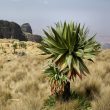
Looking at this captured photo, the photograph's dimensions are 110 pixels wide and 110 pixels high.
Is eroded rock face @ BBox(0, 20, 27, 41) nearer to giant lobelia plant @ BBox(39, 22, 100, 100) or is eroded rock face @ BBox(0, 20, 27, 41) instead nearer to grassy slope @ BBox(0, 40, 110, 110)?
grassy slope @ BBox(0, 40, 110, 110)

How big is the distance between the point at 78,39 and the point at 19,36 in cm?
11277

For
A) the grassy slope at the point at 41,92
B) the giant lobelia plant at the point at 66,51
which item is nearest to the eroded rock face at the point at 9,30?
the grassy slope at the point at 41,92

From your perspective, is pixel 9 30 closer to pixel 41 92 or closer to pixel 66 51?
pixel 41 92

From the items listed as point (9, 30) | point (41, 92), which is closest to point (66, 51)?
point (41, 92)

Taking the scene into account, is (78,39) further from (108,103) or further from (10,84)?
(10,84)

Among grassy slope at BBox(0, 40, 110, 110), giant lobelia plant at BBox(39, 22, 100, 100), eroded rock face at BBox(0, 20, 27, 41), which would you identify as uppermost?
eroded rock face at BBox(0, 20, 27, 41)

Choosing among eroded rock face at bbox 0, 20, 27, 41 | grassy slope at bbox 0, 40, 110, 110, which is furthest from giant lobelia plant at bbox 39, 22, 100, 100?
eroded rock face at bbox 0, 20, 27, 41

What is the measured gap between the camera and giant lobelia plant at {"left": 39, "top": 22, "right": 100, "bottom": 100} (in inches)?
333

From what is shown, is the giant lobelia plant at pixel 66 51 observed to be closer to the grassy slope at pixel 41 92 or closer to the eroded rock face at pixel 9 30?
the grassy slope at pixel 41 92

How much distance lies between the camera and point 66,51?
8.67m

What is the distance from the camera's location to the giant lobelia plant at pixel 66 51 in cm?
846

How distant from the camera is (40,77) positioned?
13.3 m

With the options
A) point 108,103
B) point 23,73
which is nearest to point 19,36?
point 23,73

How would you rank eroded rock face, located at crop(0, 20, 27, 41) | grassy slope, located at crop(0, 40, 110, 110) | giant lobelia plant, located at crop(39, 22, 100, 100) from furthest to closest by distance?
eroded rock face, located at crop(0, 20, 27, 41) < giant lobelia plant, located at crop(39, 22, 100, 100) < grassy slope, located at crop(0, 40, 110, 110)
